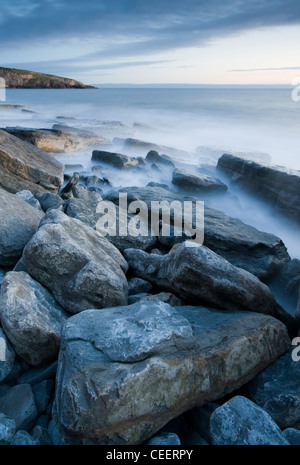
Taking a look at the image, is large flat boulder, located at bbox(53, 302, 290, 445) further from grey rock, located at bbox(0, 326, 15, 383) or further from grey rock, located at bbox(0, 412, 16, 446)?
A: grey rock, located at bbox(0, 326, 15, 383)

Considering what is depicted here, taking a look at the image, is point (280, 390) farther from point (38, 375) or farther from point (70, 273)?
point (70, 273)

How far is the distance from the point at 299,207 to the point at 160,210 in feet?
8.46

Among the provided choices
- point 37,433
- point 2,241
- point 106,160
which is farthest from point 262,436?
point 106,160

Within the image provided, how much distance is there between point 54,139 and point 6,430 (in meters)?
10.5

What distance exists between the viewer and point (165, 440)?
87.7 inches

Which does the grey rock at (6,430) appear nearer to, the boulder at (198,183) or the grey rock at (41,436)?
the grey rock at (41,436)

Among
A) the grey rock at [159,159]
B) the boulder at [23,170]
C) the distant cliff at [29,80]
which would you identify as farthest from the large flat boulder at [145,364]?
the distant cliff at [29,80]

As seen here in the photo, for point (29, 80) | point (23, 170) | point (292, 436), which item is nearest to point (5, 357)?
point (292, 436)

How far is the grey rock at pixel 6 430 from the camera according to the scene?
85.8 inches

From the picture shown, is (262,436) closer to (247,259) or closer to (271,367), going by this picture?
(271,367)

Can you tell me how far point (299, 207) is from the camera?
6625mm

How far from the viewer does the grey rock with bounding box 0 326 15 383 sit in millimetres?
2701

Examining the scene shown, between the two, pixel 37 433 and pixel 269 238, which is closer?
pixel 37 433

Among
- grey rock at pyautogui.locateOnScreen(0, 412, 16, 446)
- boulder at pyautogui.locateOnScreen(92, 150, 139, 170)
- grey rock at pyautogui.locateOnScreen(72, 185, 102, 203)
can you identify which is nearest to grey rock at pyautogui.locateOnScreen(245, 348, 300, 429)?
grey rock at pyautogui.locateOnScreen(0, 412, 16, 446)
